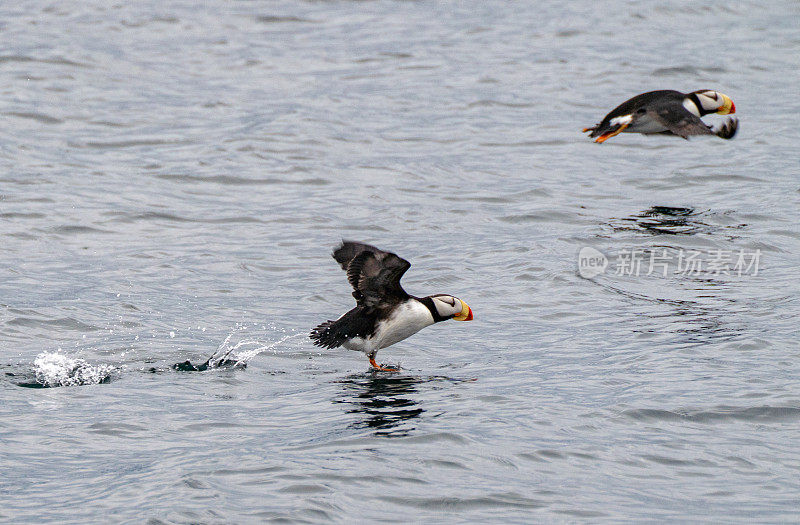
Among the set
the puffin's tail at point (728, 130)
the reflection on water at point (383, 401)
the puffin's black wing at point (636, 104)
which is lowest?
the reflection on water at point (383, 401)

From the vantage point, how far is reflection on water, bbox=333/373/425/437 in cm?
725

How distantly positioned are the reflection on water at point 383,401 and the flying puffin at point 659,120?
5.79 m

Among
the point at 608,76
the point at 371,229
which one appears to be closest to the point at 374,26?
the point at 608,76

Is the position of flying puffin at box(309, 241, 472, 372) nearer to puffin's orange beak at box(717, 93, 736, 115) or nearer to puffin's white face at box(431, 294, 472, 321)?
puffin's white face at box(431, 294, 472, 321)

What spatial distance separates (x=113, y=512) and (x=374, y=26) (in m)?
20.2

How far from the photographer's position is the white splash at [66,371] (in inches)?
327

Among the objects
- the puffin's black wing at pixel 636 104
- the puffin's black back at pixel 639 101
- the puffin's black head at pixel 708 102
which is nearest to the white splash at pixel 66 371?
the puffin's black wing at pixel 636 104

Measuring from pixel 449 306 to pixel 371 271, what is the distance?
2.31ft

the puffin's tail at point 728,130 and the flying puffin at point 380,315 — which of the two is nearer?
the flying puffin at point 380,315

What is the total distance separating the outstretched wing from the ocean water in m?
0.65

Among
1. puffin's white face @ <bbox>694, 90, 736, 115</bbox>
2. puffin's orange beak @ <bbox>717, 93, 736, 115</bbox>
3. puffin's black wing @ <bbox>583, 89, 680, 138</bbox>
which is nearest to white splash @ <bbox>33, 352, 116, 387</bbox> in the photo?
puffin's black wing @ <bbox>583, 89, 680, 138</bbox>

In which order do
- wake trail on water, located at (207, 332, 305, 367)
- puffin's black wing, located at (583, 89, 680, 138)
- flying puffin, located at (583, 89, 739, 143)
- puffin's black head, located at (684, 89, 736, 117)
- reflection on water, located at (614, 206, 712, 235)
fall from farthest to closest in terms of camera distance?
puffin's black head, located at (684, 89, 736, 117)
puffin's black wing, located at (583, 89, 680, 138)
flying puffin, located at (583, 89, 739, 143)
reflection on water, located at (614, 206, 712, 235)
wake trail on water, located at (207, 332, 305, 367)

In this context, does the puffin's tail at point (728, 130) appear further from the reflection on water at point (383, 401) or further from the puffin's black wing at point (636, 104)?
the reflection on water at point (383, 401)

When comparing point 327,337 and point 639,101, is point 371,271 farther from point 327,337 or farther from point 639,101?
point 639,101
